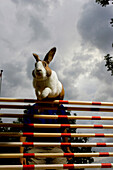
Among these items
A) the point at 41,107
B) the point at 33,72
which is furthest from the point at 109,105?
the point at 33,72

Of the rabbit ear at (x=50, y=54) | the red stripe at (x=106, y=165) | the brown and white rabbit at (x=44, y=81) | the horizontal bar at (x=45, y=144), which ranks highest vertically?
the rabbit ear at (x=50, y=54)

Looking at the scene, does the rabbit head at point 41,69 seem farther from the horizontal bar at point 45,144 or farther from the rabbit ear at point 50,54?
the horizontal bar at point 45,144

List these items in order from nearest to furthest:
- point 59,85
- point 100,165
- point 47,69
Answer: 1. point 100,165
2. point 47,69
3. point 59,85

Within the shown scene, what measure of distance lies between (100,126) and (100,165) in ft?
1.60

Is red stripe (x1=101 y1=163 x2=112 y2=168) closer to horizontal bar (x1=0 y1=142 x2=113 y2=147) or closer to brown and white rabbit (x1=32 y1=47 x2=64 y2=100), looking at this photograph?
horizontal bar (x1=0 y1=142 x2=113 y2=147)

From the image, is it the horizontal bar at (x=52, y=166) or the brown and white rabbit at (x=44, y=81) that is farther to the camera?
the brown and white rabbit at (x=44, y=81)

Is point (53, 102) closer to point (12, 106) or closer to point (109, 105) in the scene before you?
point (12, 106)

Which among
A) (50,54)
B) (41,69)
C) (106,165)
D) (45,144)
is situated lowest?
(106,165)

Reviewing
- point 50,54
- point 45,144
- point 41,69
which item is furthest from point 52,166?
point 50,54

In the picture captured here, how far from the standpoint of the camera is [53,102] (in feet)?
8.39

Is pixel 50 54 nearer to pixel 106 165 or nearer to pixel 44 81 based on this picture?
pixel 44 81

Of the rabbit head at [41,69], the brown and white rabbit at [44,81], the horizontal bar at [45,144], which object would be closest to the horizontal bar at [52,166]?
the horizontal bar at [45,144]

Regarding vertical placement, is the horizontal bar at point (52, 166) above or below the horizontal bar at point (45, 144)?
below

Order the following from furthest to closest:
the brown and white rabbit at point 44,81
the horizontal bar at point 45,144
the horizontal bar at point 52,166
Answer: the brown and white rabbit at point 44,81, the horizontal bar at point 45,144, the horizontal bar at point 52,166
